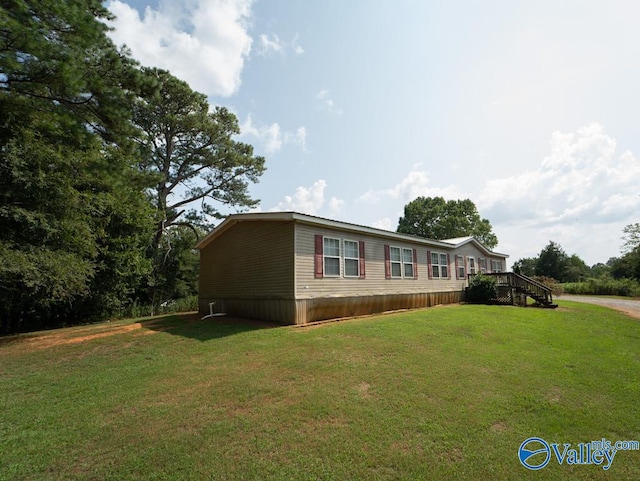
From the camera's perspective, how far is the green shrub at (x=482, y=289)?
17.7 m

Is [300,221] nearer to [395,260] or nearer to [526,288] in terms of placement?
[395,260]

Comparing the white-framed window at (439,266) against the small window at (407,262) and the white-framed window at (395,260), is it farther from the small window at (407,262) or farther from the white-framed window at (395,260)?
the white-framed window at (395,260)

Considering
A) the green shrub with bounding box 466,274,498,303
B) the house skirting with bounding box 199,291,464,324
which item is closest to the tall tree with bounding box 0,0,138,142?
the house skirting with bounding box 199,291,464,324

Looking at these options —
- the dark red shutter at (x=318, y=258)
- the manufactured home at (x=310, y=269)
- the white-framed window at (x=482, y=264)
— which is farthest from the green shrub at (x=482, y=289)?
the dark red shutter at (x=318, y=258)

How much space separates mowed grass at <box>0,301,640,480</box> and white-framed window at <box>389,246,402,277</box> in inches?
243

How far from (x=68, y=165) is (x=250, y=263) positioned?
778cm

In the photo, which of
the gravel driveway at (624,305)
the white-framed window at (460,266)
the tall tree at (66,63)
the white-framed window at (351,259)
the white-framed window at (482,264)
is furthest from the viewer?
the white-framed window at (482,264)

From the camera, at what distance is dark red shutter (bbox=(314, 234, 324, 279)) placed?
36.4ft

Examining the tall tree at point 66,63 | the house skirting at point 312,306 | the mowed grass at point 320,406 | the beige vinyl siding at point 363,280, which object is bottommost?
the mowed grass at point 320,406

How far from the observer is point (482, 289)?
59.2 ft

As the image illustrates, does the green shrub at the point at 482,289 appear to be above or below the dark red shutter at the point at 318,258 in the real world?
below

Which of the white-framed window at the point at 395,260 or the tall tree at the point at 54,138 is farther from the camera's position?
the white-framed window at the point at 395,260

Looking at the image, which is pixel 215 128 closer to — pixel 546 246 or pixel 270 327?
pixel 270 327

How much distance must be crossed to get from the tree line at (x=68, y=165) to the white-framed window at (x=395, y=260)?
409 inches
